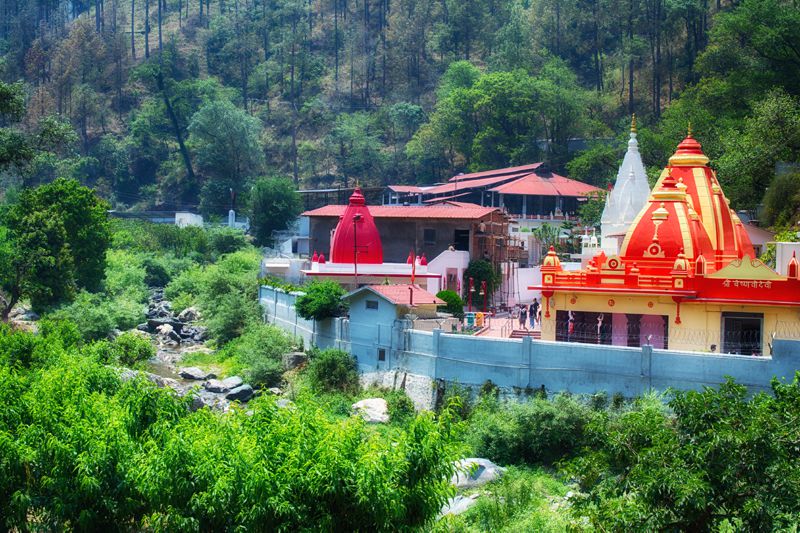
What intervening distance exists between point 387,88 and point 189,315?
161 ft

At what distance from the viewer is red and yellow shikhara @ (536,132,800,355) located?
105 ft

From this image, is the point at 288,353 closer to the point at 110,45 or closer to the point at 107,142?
the point at 107,142

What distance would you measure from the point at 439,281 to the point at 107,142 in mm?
55448

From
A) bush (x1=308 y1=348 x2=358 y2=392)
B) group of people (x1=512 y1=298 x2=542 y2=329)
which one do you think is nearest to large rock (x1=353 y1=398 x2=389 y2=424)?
bush (x1=308 y1=348 x2=358 y2=392)

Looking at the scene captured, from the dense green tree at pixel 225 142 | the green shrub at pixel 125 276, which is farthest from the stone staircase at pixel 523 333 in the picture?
the dense green tree at pixel 225 142

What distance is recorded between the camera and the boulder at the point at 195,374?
4088cm

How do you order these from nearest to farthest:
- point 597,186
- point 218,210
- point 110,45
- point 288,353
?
point 288,353 < point 597,186 < point 218,210 < point 110,45

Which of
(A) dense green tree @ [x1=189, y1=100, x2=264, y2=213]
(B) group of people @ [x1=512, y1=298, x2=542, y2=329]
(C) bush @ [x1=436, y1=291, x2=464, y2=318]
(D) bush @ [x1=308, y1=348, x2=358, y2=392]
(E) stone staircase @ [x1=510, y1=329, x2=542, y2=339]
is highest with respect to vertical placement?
(A) dense green tree @ [x1=189, y1=100, x2=264, y2=213]

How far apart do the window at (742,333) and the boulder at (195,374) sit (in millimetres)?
18151

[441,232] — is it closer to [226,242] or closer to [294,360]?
[294,360]

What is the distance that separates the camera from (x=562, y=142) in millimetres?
75438

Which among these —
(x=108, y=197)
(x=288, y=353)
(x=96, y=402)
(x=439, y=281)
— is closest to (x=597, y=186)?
(x=439, y=281)

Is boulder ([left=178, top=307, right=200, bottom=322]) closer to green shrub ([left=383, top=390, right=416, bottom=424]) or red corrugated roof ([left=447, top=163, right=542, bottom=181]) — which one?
green shrub ([left=383, top=390, right=416, bottom=424])

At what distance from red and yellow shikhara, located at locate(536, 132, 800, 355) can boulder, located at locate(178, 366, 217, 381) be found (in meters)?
12.9
